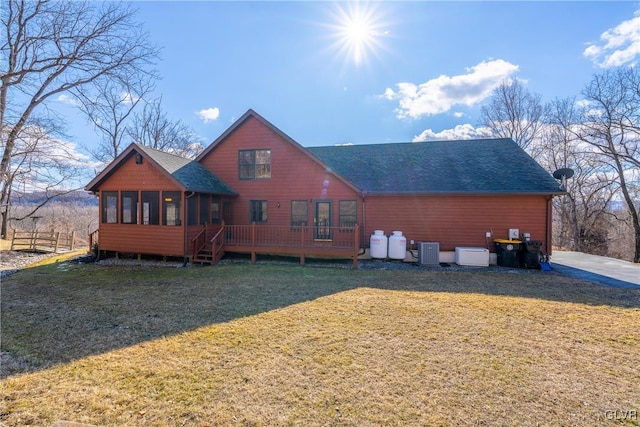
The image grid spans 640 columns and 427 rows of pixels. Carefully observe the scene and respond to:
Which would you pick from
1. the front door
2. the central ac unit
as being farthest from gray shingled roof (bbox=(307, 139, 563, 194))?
the central ac unit

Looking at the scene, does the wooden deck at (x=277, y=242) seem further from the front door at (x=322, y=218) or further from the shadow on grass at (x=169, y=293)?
the shadow on grass at (x=169, y=293)

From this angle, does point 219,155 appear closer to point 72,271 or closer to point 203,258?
point 203,258

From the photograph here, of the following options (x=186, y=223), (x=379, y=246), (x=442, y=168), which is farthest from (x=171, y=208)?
(x=442, y=168)

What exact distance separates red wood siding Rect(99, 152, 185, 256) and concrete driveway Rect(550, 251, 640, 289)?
46.6 feet

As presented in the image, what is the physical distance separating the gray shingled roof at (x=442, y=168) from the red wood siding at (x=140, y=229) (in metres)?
7.41

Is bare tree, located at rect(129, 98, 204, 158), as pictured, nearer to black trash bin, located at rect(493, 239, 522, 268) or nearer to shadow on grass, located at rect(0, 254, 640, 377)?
shadow on grass, located at rect(0, 254, 640, 377)

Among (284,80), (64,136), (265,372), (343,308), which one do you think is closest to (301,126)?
(284,80)

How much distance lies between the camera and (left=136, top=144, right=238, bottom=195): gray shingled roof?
35.0 ft

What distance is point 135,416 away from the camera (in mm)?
2695

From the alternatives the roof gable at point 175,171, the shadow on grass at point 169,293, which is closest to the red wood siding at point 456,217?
the shadow on grass at point 169,293

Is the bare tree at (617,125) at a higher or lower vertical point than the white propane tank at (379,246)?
higher

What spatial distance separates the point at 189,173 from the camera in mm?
11594

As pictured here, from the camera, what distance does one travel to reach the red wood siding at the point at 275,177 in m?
12.2

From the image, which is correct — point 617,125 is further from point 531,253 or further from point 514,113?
point 531,253
